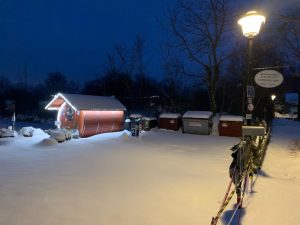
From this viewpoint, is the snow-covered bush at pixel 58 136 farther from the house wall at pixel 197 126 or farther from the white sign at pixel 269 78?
the white sign at pixel 269 78

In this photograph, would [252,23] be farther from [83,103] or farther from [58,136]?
[83,103]

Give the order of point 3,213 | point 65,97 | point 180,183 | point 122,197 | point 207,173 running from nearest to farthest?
point 3,213
point 122,197
point 180,183
point 207,173
point 65,97

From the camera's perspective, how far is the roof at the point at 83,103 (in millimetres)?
18578

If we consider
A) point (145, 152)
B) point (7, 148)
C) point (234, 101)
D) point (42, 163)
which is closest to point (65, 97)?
point (7, 148)

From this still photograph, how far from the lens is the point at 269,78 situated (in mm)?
7043

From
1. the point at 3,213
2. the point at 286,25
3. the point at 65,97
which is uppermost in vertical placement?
the point at 286,25

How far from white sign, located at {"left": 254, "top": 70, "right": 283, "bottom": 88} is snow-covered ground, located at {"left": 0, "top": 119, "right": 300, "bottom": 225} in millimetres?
2477

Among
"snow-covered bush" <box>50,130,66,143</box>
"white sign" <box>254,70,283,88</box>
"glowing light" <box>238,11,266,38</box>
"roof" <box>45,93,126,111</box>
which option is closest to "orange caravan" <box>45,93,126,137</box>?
"roof" <box>45,93,126,111</box>

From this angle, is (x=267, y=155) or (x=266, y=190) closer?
(x=266, y=190)

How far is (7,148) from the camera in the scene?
13.3m

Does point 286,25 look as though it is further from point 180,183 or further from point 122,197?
point 122,197

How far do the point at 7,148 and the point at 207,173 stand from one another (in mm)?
8581

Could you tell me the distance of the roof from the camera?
61.0 feet

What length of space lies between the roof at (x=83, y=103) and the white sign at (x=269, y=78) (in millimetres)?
12824
